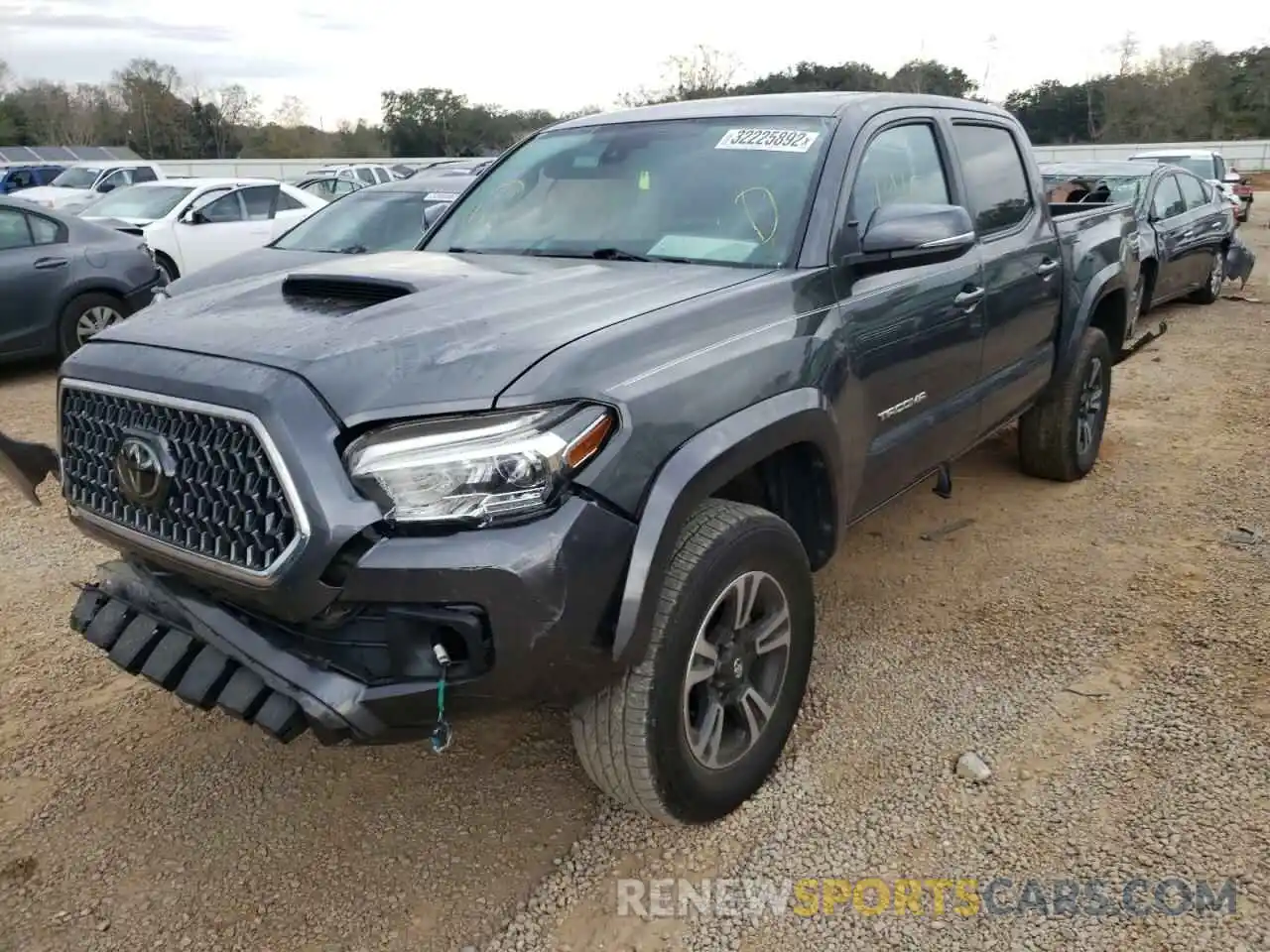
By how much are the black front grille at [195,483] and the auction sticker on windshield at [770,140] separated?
6.57ft

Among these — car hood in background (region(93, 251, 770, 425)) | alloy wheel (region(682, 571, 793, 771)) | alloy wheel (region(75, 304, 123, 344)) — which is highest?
car hood in background (region(93, 251, 770, 425))

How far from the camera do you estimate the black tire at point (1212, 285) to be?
11.6 meters

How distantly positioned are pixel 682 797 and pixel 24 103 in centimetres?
7925

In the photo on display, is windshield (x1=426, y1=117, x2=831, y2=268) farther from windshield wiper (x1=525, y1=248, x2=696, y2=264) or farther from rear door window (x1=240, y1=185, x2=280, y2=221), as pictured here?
rear door window (x1=240, y1=185, x2=280, y2=221)

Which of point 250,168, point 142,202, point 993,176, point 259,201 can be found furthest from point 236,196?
point 250,168

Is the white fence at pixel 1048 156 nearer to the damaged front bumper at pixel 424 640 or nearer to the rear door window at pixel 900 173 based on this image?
the rear door window at pixel 900 173

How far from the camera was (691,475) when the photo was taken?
2.38m

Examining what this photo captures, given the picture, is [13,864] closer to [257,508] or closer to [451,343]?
[257,508]

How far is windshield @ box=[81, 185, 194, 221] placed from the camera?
40.8 feet

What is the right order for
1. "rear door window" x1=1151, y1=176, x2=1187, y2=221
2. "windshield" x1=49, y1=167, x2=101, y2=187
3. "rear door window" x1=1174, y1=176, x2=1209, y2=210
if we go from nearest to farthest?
"rear door window" x1=1151, y1=176, x2=1187, y2=221 → "rear door window" x1=1174, y1=176, x2=1209, y2=210 → "windshield" x1=49, y1=167, x2=101, y2=187

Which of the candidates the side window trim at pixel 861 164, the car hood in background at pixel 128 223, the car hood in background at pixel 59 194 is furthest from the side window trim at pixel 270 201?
the side window trim at pixel 861 164

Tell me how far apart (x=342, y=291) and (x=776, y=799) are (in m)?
1.86

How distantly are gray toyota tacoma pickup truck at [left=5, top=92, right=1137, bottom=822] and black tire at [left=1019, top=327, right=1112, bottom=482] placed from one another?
1741 mm

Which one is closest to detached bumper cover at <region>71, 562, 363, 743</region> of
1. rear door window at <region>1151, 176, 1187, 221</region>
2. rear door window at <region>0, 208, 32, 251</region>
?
rear door window at <region>0, 208, 32, 251</region>
